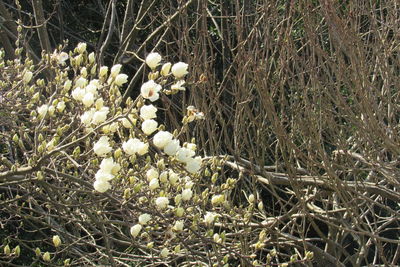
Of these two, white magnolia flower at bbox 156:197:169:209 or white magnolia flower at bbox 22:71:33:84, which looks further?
white magnolia flower at bbox 22:71:33:84

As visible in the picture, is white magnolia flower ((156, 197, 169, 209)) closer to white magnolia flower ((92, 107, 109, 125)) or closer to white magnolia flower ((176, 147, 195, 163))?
white magnolia flower ((176, 147, 195, 163))

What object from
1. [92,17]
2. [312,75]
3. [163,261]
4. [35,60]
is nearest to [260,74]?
[312,75]

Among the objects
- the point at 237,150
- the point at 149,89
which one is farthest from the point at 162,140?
the point at 237,150

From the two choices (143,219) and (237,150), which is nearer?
(143,219)

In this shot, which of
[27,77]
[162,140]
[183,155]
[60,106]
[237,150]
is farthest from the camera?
[237,150]

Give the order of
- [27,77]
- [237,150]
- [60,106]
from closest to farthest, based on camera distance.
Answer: [60,106]
[27,77]
[237,150]

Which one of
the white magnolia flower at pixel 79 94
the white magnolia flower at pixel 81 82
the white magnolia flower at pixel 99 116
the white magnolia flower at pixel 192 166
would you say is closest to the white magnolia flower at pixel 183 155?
the white magnolia flower at pixel 192 166

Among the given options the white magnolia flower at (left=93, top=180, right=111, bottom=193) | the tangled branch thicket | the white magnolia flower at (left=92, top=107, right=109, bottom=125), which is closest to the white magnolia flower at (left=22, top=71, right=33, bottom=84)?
the tangled branch thicket

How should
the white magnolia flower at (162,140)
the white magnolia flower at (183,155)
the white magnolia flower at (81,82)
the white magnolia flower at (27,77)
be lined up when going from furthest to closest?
the white magnolia flower at (27,77), the white magnolia flower at (81,82), the white magnolia flower at (183,155), the white magnolia flower at (162,140)

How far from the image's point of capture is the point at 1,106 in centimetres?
247

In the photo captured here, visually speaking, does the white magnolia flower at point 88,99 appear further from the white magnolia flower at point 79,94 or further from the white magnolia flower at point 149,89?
the white magnolia flower at point 149,89

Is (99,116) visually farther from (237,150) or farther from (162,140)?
(237,150)

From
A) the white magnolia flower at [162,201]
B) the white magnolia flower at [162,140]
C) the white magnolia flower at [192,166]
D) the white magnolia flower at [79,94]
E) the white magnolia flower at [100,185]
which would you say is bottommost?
the white magnolia flower at [162,201]

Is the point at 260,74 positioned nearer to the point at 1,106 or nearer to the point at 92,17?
the point at 1,106
